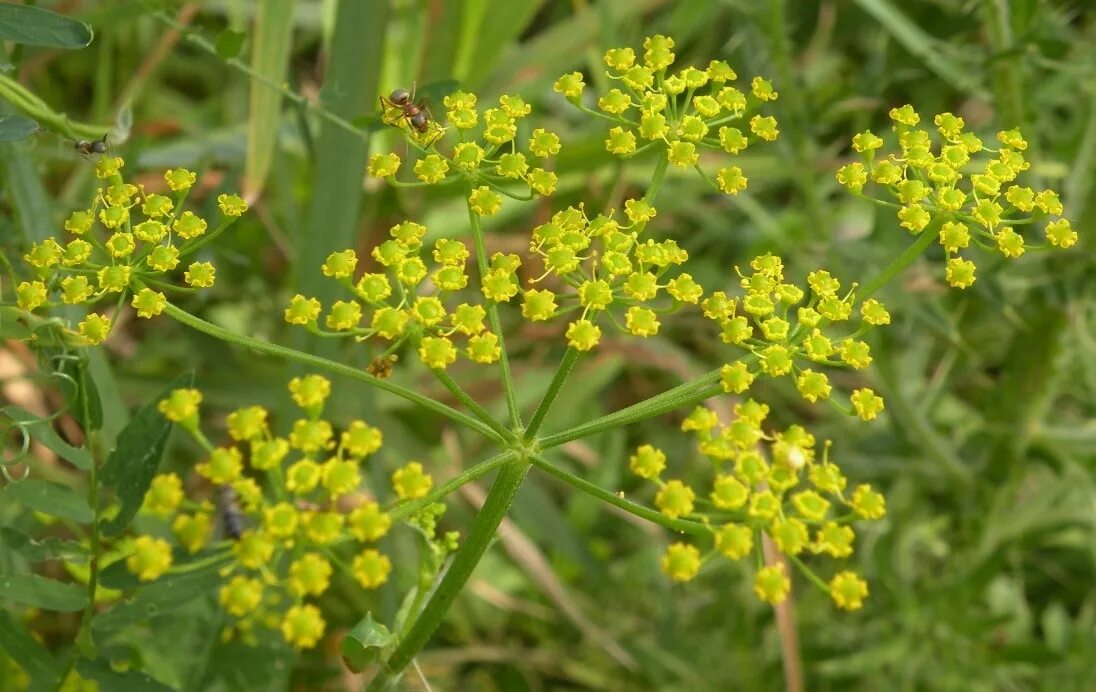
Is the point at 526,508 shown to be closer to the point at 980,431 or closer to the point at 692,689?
the point at 692,689

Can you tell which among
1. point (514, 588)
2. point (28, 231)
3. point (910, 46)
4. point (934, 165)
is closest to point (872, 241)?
point (910, 46)

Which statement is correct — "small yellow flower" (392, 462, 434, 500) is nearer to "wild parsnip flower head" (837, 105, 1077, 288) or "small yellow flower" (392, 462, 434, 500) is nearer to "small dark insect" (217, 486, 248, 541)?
"small dark insect" (217, 486, 248, 541)

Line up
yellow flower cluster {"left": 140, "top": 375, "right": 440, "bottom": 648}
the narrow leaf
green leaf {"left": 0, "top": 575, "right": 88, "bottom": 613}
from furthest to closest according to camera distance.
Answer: the narrow leaf, green leaf {"left": 0, "top": 575, "right": 88, "bottom": 613}, yellow flower cluster {"left": 140, "top": 375, "right": 440, "bottom": 648}

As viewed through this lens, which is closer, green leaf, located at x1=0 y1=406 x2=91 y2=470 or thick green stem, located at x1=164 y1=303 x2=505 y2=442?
thick green stem, located at x1=164 y1=303 x2=505 y2=442

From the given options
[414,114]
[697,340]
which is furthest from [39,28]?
[697,340]

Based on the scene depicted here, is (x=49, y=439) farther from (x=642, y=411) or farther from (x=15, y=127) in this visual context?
(x=642, y=411)

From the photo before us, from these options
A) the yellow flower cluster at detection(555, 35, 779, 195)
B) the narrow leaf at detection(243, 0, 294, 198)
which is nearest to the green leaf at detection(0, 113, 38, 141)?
the yellow flower cluster at detection(555, 35, 779, 195)
